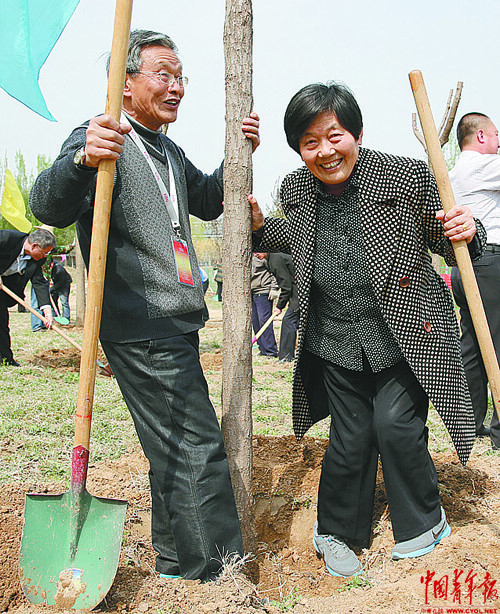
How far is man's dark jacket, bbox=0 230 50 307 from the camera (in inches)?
283

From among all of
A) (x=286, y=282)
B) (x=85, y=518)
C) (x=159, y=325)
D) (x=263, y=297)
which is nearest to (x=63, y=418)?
(x=85, y=518)

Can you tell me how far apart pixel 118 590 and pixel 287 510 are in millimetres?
1126

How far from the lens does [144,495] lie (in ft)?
10.3

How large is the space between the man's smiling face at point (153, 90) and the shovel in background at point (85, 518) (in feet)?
0.89

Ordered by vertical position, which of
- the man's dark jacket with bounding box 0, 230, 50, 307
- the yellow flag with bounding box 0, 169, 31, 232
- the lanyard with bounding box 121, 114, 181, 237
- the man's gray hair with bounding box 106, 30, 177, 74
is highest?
the yellow flag with bounding box 0, 169, 31, 232

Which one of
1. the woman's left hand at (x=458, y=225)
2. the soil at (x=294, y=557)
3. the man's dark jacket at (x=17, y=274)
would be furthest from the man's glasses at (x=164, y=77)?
the man's dark jacket at (x=17, y=274)

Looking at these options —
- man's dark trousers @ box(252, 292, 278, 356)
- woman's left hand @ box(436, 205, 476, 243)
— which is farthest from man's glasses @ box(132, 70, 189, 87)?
man's dark trousers @ box(252, 292, 278, 356)

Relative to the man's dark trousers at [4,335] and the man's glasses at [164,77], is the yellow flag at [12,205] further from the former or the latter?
the man's glasses at [164,77]

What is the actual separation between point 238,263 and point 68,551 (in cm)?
134

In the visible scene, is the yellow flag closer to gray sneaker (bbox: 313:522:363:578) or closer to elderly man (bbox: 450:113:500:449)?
elderly man (bbox: 450:113:500:449)

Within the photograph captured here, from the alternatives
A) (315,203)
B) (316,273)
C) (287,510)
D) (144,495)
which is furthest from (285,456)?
(315,203)

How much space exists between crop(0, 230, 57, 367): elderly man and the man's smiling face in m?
5.32

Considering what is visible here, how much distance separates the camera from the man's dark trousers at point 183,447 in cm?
226

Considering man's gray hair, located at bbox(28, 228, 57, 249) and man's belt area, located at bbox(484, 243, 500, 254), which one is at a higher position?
man's gray hair, located at bbox(28, 228, 57, 249)
